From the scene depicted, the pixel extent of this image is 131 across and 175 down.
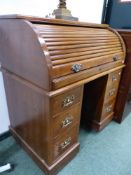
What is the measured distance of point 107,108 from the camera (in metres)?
1.74

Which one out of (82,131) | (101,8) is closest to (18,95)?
(82,131)

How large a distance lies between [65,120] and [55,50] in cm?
51

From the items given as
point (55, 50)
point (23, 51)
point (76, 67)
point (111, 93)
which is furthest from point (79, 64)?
point (111, 93)

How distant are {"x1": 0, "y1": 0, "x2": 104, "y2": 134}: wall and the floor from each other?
0.30 metres

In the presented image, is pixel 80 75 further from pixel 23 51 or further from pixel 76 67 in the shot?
pixel 23 51

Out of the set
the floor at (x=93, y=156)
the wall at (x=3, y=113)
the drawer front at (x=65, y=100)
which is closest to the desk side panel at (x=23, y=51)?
the drawer front at (x=65, y=100)

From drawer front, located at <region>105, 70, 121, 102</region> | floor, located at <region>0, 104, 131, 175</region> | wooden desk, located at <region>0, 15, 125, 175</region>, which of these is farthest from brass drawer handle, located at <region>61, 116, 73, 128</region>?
drawer front, located at <region>105, 70, 121, 102</region>

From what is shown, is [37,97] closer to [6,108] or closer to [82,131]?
[6,108]

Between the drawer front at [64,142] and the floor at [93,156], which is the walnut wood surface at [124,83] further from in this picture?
the drawer front at [64,142]

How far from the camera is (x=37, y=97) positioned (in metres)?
1.02

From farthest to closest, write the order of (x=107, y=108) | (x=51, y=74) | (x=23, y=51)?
(x=107, y=108) < (x=23, y=51) < (x=51, y=74)

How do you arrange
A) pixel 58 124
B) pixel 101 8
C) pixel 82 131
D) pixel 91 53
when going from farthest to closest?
pixel 101 8 → pixel 82 131 → pixel 91 53 → pixel 58 124

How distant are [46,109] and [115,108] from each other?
3.97 feet

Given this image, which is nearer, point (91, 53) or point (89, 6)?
point (91, 53)
